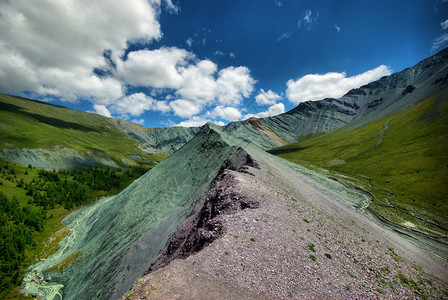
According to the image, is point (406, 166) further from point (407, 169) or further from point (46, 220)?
point (46, 220)

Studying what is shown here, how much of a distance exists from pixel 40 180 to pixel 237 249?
102m

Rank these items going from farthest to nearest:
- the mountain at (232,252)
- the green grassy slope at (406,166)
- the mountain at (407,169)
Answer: the green grassy slope at (406,166)
the mountain at (407,169)
the mountain at (232,252)

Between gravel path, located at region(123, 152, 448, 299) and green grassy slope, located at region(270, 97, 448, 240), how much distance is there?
3254 centimetres

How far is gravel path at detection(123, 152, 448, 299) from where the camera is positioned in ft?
35.4

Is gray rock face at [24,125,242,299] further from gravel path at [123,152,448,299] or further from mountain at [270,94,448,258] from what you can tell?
mountain at [270,94,448,258]

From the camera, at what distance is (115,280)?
72.1 ft

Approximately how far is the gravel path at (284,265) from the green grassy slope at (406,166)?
32.5m

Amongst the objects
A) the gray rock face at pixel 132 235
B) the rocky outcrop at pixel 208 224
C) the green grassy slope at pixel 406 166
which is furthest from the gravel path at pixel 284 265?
the green grassy slope at pixel 406 166

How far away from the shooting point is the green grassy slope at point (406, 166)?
48.7 m

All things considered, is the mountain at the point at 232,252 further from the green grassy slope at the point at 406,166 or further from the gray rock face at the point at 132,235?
the green grassy slope at the point at 406,166

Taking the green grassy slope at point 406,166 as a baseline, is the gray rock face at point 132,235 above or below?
below

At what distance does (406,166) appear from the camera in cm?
8106

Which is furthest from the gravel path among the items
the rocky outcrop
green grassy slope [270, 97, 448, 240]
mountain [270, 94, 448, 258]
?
green grassy slope [270, 97, 448, 240]

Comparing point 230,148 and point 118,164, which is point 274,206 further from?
point 118,164
